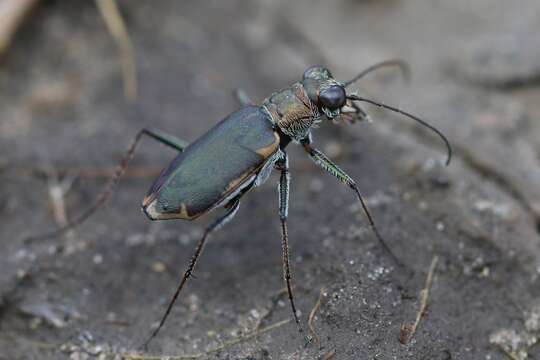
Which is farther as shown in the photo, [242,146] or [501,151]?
[501,151]

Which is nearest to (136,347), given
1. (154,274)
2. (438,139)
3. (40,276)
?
(154,274)

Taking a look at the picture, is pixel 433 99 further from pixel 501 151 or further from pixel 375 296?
pixel 375 296

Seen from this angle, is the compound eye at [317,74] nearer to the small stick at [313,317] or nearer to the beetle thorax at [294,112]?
the beetle thorax at [294,112]

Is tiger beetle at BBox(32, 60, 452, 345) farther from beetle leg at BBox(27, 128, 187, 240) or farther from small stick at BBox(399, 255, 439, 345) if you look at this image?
small stick at BBox(399, 255, 439, 345)

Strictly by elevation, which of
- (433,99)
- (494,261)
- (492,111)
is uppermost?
(433,99)

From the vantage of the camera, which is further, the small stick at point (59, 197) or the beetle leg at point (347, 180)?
the small stick at point (59, 197)

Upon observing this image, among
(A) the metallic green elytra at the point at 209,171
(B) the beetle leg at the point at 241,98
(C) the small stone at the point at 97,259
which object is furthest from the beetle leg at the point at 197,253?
(B) the beetle leg at the point at 241,98
